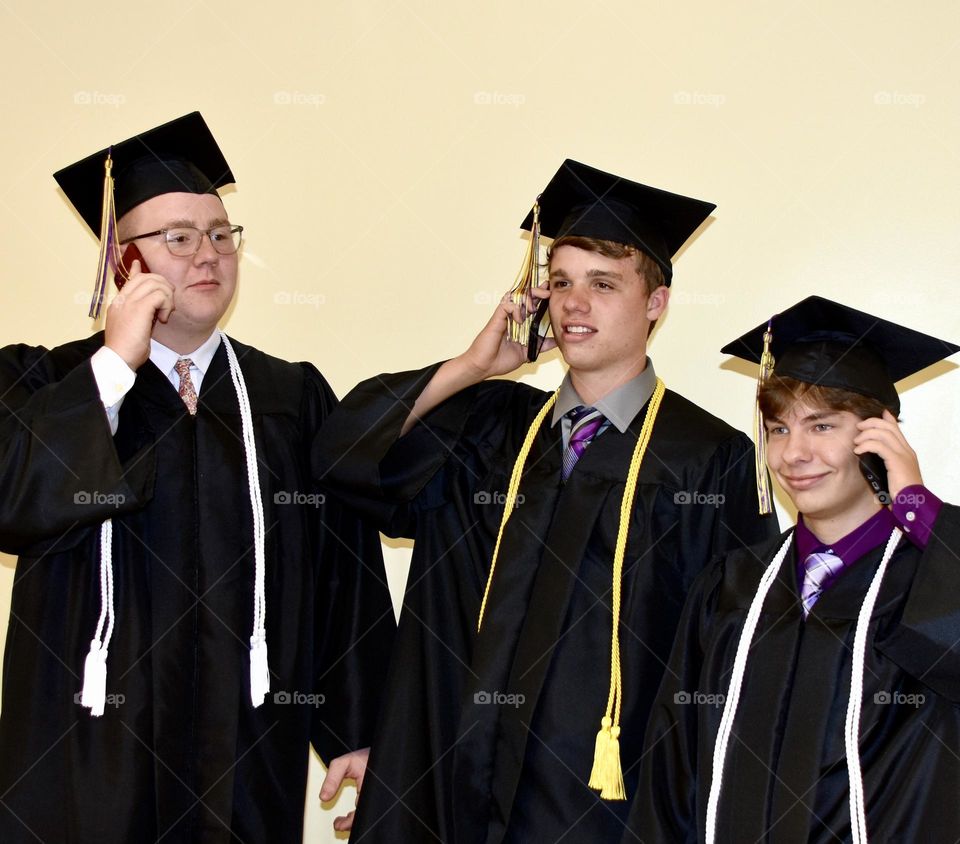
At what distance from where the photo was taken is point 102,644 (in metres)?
2.61

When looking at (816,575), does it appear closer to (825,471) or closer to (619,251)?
(825,471)

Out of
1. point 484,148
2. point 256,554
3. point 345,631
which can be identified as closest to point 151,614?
point 256,554

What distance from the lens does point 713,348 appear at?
371 centimetres

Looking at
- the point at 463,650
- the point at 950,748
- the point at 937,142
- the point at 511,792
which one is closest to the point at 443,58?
the point at 937,142

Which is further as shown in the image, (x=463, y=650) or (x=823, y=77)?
(x=823, y=77)

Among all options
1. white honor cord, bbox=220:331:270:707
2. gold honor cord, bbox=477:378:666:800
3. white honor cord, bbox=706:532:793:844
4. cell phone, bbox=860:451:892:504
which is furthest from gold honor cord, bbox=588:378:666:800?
white honor cord, bbox=220:331:270:707

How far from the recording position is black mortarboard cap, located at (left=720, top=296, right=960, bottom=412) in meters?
2.53

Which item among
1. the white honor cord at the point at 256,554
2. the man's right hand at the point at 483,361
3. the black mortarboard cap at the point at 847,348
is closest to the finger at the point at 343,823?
the white honor cord at the point at 256,554

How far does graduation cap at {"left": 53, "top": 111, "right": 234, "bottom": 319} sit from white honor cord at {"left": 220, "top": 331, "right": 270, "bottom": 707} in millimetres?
377

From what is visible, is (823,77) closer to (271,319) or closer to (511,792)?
(271,319)

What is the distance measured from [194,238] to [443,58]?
137cm

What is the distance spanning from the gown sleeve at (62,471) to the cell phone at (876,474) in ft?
4.91

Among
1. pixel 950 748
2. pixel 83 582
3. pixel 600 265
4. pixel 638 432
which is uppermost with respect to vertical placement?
pixel 600 265

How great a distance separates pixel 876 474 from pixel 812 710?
0.48 m
